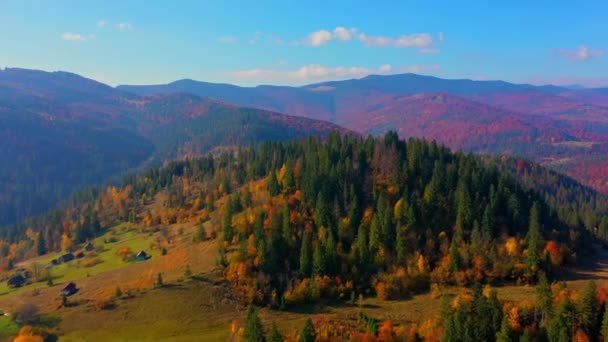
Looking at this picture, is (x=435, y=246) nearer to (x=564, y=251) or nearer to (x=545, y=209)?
(x=564, y=251)

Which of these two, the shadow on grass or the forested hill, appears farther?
the forested hill

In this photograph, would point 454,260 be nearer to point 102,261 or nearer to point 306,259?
point 306,259

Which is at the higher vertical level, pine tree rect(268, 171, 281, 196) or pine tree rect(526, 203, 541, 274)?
pine tree rect(268, 171, 281, 196)

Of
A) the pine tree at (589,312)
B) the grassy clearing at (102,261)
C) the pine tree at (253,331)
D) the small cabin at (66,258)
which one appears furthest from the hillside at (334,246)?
the pine tree at (589,312)

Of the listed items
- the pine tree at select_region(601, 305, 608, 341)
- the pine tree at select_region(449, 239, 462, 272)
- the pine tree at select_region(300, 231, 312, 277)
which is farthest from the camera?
the pine tree at select_region(300, 231, 312, 277)

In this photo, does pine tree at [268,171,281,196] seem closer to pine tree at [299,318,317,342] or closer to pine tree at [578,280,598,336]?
pine tree at [299,318,317,342]

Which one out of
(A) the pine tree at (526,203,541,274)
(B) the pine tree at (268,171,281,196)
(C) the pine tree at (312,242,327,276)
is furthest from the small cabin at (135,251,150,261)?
(A) the pine tree at (526,203,541,274)

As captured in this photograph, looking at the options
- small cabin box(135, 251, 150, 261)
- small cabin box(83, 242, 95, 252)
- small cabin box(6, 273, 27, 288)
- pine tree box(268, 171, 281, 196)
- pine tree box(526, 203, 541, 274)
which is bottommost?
small cabin box(6, 273, 27, 288)
